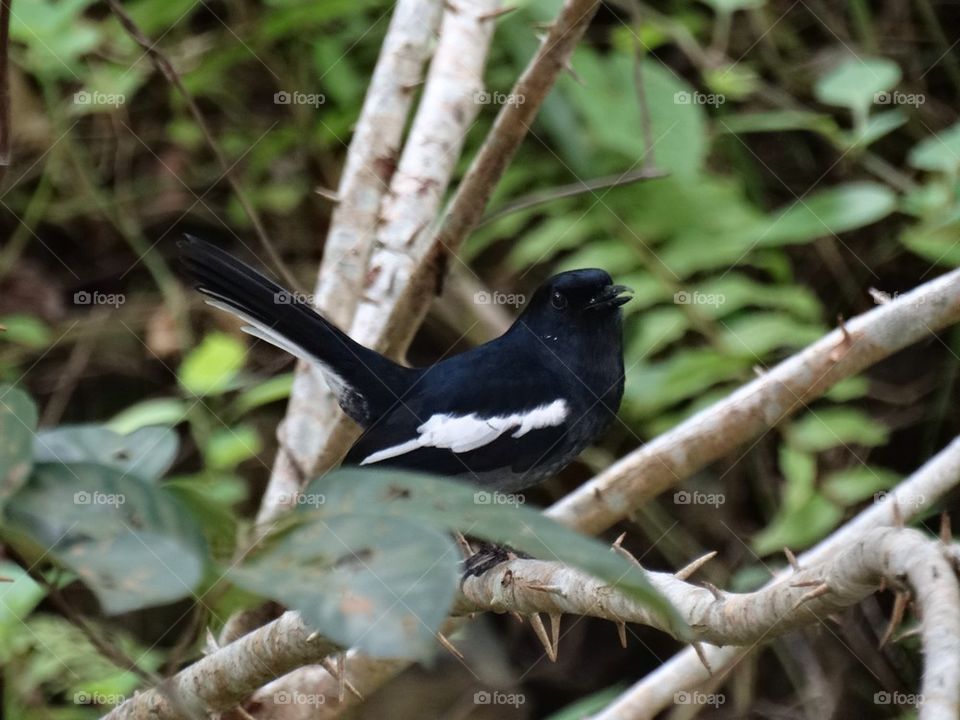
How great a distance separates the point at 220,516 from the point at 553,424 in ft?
5.86

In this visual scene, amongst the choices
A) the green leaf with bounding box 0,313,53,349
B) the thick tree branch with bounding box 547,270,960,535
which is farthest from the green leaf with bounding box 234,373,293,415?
the thick tree branch with bounding box 547,270,960,535

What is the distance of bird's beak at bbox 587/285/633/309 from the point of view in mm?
2643

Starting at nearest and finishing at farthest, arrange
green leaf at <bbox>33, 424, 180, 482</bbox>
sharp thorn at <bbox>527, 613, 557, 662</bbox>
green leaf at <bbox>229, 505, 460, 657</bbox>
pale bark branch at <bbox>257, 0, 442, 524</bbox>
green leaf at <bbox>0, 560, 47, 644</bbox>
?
green leaf at <bbox>229, 505, 460, 657</bbox>, green leaf at <bbox>33, 424, 180, 482</bbox>, sharp thorn at <bbox>527, 613, 557, 662</bbox>, green leaf at <bbox>0, 560, 47, 644</bbox>, pale bark branch at <bbox>257, 0, 442, 524</bbox>

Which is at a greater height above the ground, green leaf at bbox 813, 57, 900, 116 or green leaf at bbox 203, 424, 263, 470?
green leaf at bbox 813, 57, 900, 116

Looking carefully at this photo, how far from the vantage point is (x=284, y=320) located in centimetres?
253

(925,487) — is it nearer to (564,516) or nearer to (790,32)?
(564,516)

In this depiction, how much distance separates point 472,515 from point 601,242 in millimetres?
2886

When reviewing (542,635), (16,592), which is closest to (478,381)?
(542,635)

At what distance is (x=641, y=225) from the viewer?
11.4 feet

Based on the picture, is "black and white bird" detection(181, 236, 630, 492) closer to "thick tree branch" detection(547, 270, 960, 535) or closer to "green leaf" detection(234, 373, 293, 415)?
"thick tree branch" detection(547, 270, 960, 535)

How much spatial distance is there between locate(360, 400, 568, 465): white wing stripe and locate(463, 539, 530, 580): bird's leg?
266 millimetres

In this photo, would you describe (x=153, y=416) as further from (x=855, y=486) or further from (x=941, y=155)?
(x=941, y=155)

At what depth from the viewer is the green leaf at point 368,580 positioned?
2.09ft

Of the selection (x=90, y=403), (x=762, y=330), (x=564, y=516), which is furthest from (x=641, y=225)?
(x=90, y=403)
